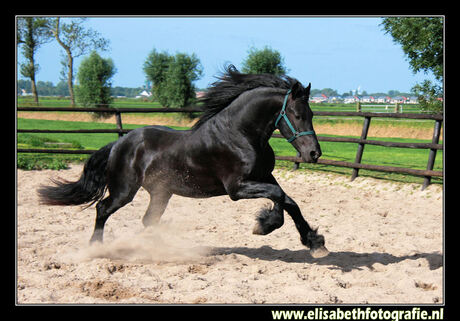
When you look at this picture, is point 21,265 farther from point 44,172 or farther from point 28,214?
point 44,172

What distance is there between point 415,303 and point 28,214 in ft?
17.2

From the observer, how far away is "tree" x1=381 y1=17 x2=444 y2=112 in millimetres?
11336

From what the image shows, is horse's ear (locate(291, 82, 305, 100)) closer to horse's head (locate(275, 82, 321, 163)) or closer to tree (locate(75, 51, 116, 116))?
horse's head (locate(275, 82, 321, 163))

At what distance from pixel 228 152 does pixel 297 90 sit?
0.89 metres

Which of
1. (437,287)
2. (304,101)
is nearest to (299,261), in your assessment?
(437,287)

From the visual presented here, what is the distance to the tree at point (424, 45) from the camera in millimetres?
11336

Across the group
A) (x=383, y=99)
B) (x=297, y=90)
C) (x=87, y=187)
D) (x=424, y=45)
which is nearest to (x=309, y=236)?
(x=297, y=90)

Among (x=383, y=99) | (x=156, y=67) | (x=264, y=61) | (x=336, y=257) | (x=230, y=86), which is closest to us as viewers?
(x=230, y=86)

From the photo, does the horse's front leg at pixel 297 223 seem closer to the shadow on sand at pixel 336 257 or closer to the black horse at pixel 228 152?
the black horse at pixel 228 152

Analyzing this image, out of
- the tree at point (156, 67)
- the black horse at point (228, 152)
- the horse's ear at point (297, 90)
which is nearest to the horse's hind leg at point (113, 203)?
the black horse at point (228, 152)

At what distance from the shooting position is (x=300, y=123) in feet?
13.7

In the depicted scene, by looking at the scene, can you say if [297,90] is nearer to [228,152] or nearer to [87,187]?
[228,152]

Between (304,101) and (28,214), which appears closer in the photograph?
(304,101)
